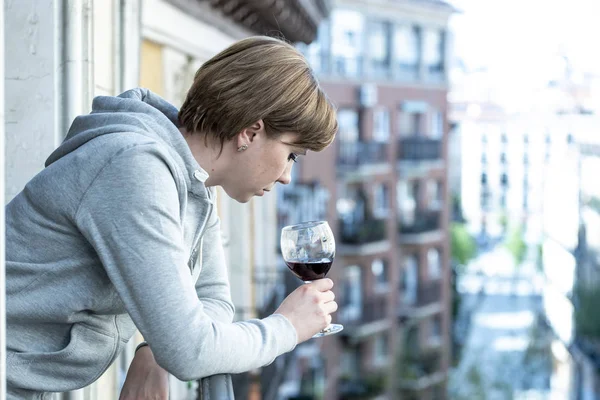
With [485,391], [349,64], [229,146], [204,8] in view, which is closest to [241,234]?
[204,8]

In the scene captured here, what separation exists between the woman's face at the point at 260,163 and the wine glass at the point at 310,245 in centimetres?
14

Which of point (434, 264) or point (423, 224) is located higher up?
point (423, 224)


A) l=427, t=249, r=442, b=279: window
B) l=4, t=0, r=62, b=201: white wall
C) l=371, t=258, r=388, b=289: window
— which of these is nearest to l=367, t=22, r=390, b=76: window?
l=371, t=258, r=388, b=289: window

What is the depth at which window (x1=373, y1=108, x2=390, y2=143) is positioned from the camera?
2105cm

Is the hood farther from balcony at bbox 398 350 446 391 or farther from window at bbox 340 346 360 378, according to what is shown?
balcony at bbox 398 350 446 391

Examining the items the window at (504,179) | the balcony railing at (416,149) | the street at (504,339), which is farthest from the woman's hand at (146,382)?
the window at (504,179)

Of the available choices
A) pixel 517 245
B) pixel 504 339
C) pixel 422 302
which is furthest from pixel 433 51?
pixel 517 245

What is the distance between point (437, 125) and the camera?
912 inches

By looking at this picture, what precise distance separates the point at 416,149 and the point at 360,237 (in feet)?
9.71

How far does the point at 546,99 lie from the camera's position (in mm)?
57156

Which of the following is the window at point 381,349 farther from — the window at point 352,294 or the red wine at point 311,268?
the red wine at point 311,268

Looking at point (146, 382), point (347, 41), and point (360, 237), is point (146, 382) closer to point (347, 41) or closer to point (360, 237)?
point (360, 237)

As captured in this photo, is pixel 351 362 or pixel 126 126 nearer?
pixel 126 126

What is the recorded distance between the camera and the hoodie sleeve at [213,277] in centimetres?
168
